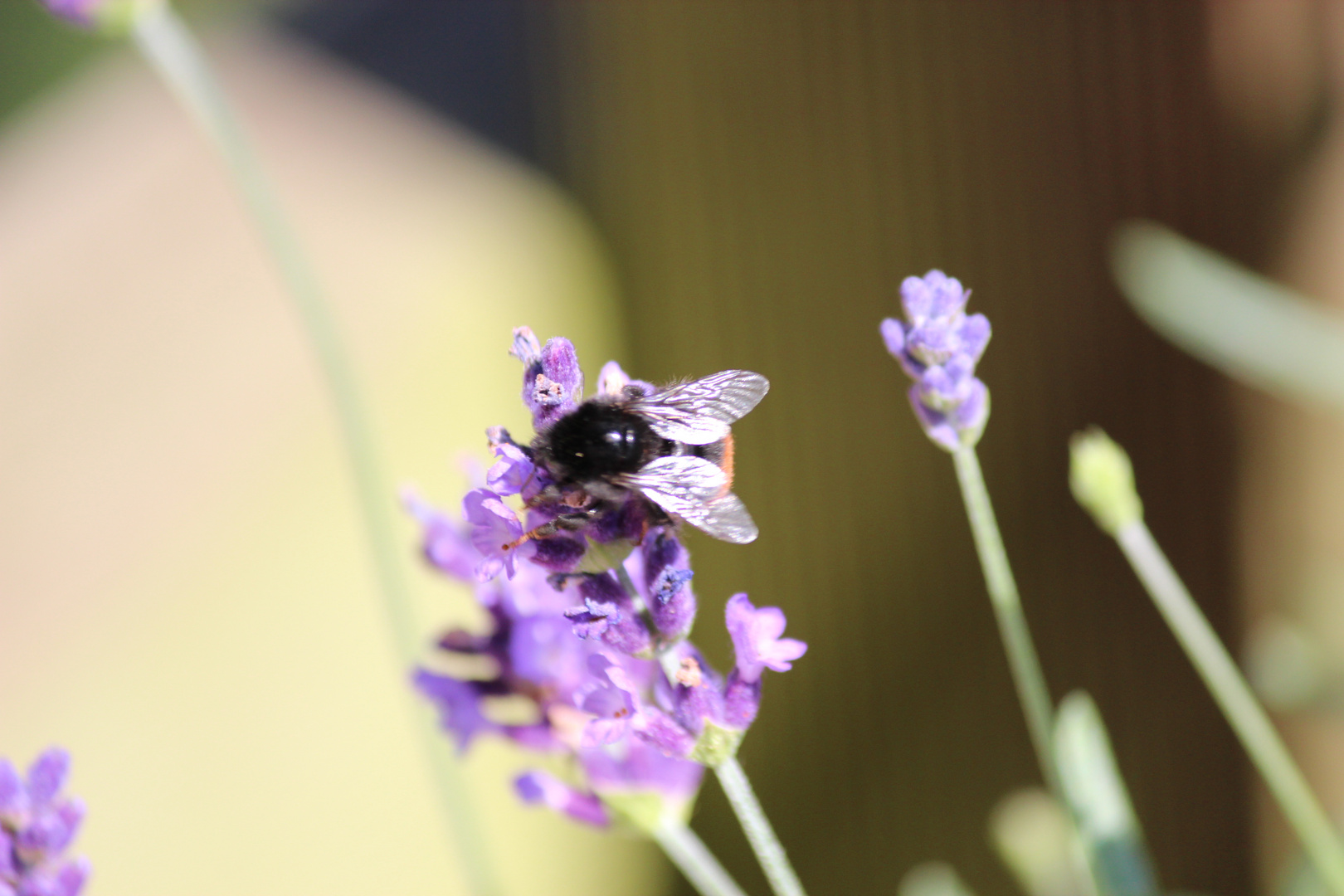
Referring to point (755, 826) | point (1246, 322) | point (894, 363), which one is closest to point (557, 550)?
point (755, 826)

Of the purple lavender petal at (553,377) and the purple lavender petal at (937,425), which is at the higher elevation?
the purple lavender petal at (553,377)

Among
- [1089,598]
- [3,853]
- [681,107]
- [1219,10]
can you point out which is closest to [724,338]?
[681,107]

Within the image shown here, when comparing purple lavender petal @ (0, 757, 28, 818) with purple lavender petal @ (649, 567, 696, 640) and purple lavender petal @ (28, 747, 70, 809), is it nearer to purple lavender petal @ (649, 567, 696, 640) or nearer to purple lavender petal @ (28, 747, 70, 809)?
purple lavender petal @ (28, 747, 70, 809)

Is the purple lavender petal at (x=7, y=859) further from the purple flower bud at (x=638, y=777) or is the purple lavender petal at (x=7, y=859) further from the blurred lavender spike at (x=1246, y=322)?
the blurred lavender spike at (x=1246, y=322)

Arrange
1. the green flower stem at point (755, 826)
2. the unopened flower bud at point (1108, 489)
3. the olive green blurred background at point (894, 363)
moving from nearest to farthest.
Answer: the green flower stem at point (755, 826) → the unopened flower bud at point (1108, 489) → the olive green blurred background at point (894, 363)

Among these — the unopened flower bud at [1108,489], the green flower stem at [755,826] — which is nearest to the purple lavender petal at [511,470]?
the green flower stem at [755,826]

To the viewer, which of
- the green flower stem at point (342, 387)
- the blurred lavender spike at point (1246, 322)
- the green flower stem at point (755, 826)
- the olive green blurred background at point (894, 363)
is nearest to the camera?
the green flower stem at point (755, 826)

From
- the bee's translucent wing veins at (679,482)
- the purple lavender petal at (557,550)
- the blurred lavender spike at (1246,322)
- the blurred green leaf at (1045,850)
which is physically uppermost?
the blurred lavender spike at (1246,322)
